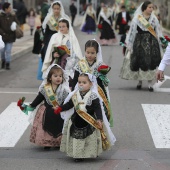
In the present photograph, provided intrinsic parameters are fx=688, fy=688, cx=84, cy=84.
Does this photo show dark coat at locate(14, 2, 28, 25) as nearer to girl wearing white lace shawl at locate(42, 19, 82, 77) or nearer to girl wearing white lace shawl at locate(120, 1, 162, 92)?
girl wearing white lace shawl at locate(120, 1, 162, 92)

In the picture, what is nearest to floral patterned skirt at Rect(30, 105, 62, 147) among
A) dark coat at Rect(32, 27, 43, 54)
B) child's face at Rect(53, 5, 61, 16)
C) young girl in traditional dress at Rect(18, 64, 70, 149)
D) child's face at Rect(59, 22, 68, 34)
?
young girl in traditional dress at Rect(18, 64, 70, 149)

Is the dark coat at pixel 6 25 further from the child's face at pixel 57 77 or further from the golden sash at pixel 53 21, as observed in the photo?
the child's face at pixel 57 77

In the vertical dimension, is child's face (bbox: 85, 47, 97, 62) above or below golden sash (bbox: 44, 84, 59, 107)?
above

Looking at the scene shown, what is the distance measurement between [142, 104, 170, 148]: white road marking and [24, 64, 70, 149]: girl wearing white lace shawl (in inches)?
52.6

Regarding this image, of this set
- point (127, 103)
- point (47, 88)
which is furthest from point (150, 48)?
point (47, 88)

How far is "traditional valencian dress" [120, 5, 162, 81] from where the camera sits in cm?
1305

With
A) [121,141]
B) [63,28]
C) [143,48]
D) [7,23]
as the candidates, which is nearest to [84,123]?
[121,141]

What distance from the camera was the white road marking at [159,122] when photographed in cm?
895

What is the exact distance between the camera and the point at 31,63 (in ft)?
62.8

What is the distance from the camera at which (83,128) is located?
25.0 feet

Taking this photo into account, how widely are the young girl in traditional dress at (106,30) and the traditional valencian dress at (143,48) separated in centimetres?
1404

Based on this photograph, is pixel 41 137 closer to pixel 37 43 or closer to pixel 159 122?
pixel 159 122

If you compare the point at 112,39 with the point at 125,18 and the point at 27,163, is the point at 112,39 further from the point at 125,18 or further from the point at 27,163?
the point at 27,163

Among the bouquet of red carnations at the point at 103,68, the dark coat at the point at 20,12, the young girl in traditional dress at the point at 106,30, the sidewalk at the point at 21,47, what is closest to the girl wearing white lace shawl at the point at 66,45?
the bouquet of red carnations at the point at 103,68
